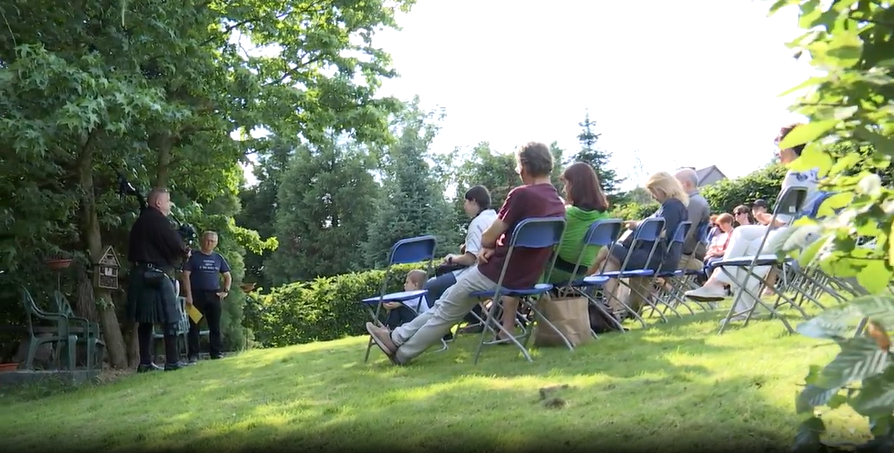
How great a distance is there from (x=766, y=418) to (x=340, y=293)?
1245 cm

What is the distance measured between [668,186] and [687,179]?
72cm

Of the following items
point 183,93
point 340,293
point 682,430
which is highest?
point 183,93

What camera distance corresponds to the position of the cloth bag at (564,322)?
5117 millimetres

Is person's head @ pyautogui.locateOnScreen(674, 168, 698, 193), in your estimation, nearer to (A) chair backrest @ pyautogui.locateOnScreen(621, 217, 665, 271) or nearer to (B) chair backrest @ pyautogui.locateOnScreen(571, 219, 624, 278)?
(A) chair backrest @ pyautogui.locateOnScreen(621, 217, 665, 271)

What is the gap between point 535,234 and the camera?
182 inches

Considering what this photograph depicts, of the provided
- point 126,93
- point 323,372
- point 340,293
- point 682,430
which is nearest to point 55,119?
point 126,93

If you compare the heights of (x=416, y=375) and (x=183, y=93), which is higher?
(x=183, y=93)

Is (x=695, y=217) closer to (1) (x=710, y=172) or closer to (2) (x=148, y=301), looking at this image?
(2) (x=148, y=301)

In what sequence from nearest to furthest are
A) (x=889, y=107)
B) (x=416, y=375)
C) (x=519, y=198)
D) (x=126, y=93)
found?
(x=889, y=107), (x=416, y=375), (x=519, y=198), (x=126, y=93)

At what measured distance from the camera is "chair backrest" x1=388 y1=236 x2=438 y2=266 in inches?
215

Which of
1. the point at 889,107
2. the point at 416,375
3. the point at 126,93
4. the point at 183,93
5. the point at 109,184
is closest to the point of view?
the point at 889,107

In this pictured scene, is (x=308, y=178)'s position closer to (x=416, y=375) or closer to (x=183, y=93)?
(x=183, y=93)

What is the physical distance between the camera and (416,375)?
4.45 meters

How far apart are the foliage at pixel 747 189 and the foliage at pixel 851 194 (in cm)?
1298
